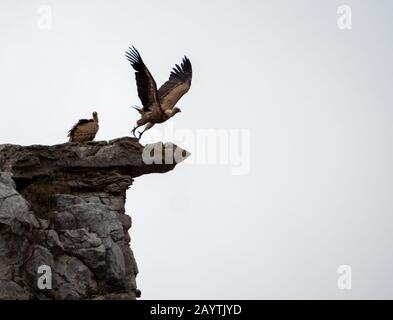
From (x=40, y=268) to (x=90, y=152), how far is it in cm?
362

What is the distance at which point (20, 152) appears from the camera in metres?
18.0

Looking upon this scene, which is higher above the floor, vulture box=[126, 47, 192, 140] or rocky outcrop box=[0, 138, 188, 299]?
vulture box=[126, 47, 192, 140]

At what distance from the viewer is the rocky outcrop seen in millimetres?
15984

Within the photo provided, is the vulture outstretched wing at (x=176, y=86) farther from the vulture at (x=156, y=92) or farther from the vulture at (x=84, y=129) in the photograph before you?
the vulture at (x=84, y=129)

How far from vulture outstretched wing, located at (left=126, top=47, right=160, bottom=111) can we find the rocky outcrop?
121cm

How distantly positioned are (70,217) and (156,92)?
12.7 ft

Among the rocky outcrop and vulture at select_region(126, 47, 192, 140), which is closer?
the rocky outcrop

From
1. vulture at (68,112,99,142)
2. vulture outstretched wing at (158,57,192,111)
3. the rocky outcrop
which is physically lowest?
the rocky outcrop

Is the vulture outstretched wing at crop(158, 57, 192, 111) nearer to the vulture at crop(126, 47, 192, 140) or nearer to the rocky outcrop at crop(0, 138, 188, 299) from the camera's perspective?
the vulture at crop(126, 47, 192, 140)

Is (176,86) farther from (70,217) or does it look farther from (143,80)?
(70,217)

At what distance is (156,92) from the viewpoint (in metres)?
18.8

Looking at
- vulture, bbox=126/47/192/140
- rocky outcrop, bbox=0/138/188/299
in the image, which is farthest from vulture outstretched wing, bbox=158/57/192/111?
rocky outcrop, bbox=0/138/188/299
